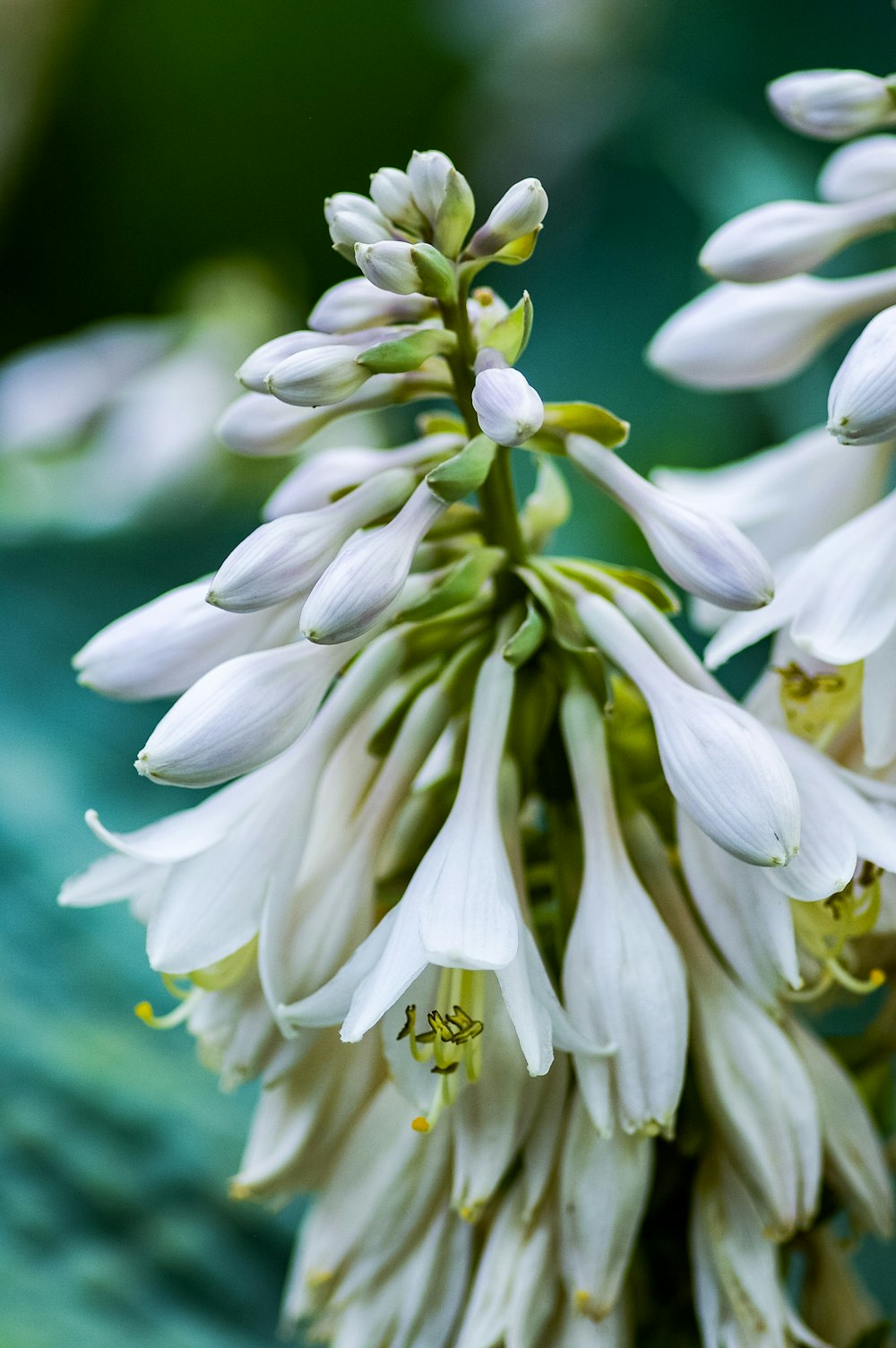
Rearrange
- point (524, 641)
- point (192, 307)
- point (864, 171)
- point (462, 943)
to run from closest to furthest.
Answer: point (462, 943) → point (524, 641) → point (864, 171) → point (192, 307)

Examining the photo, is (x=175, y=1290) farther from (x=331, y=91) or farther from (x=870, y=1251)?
(x=331, y=91)

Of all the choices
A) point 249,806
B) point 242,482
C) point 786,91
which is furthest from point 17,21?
point 249,806

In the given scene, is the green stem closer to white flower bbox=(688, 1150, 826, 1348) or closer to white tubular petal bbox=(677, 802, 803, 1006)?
white tubular petal bbox=(677, 802, 803, 1006)

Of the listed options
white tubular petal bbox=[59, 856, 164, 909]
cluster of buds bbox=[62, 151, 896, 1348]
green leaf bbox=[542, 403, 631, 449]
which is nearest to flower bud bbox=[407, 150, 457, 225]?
cluster of buds bbox=[62, 151, 896, 1348]

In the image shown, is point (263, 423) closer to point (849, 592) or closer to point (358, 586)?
point (358, 586)

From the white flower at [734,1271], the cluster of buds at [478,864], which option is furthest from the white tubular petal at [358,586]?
the white flower at [734,1271]

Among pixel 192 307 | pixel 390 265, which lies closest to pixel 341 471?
pixel 390 265
